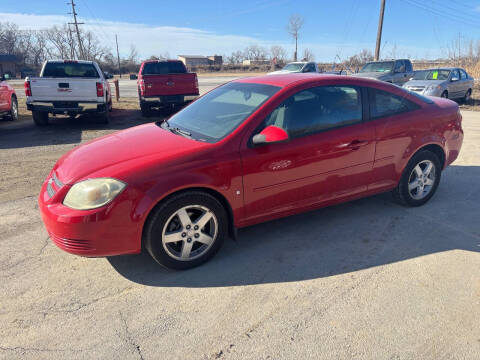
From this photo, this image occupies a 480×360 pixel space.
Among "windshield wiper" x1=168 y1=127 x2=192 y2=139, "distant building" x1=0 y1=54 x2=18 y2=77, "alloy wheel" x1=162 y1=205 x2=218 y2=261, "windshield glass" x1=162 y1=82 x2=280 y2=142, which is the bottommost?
"alloy wheel" x1=162 y1=205 x2=218 y2=261

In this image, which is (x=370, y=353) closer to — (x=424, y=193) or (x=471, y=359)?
(x=471, y=359)

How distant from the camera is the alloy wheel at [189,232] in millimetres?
3164

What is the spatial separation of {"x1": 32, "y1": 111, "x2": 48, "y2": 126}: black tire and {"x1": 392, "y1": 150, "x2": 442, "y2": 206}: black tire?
9824mm

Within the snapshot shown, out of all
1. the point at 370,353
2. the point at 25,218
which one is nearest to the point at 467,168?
the point at 370,353

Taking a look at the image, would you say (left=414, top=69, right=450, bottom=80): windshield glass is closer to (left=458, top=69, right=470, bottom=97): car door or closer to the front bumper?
(left=458, top=69, right=470, bottom=97): car door

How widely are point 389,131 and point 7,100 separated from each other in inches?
441

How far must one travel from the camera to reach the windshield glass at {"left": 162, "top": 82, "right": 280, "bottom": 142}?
11.6 ft

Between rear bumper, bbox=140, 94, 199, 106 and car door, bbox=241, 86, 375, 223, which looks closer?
car door, bbox=241, 86, 375, 223

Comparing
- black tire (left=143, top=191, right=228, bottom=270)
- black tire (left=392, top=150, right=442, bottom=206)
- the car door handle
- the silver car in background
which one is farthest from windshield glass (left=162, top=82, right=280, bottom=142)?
the silver car in background

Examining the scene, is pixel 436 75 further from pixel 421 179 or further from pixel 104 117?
pixel 104 117

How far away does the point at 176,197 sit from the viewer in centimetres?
306

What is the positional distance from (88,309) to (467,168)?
617 cm

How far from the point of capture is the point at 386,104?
4.21m

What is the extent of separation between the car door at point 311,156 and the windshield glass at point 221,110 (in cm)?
26
